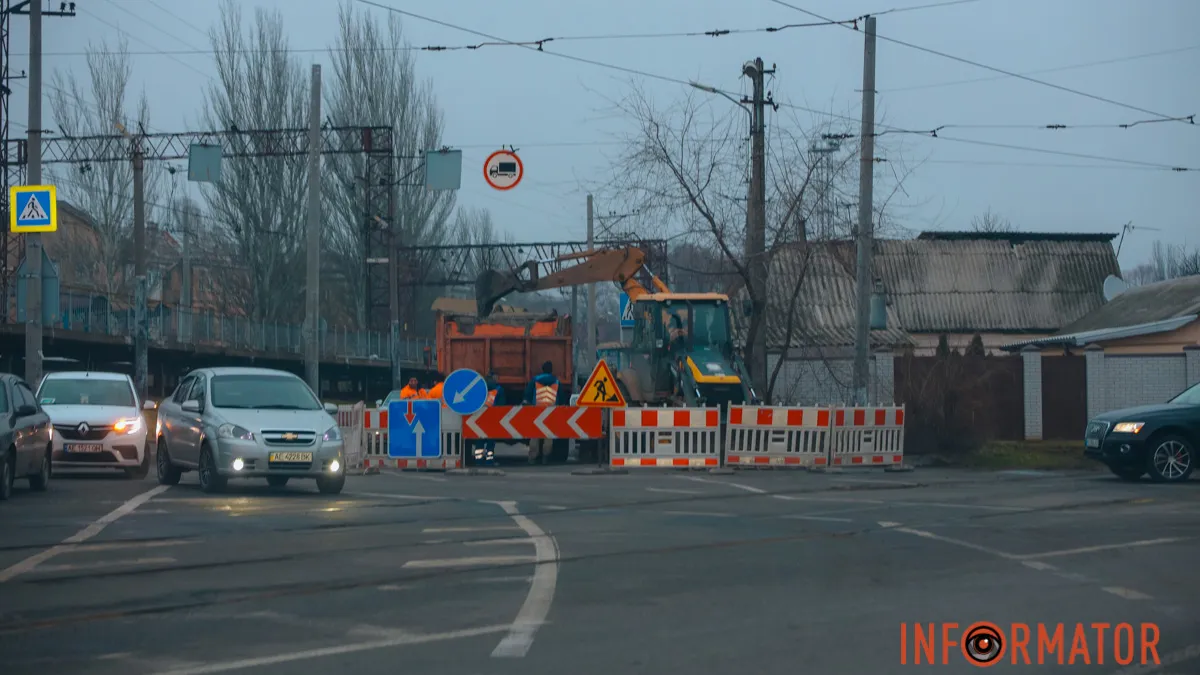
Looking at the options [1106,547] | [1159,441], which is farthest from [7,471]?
[1159,441]

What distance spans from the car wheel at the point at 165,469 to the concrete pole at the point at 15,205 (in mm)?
6343

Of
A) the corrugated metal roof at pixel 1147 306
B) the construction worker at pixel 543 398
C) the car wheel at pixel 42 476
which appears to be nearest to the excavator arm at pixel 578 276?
the construction worker at pixel 543 398

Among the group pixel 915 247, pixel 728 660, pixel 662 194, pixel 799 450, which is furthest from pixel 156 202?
pixel 728 660

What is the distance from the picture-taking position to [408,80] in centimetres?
6134

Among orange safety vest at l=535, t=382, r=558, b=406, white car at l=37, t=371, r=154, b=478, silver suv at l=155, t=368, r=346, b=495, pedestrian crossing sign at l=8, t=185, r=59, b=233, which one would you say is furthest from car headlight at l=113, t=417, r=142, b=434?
orange safety vest at l=535, t=382, r=558, b=406

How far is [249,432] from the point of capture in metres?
17.0

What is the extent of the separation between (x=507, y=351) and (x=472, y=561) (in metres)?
16.9

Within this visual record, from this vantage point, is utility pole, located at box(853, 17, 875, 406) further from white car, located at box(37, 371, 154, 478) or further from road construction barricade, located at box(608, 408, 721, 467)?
white car, located at box(37, 371, 154, 478)

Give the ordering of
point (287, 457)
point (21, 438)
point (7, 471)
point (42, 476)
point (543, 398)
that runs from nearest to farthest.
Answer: point (7, 471) < point (21, 438) < point (287, 457) < point (42, 476) < point (543, 398)

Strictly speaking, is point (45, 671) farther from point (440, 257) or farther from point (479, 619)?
point (440, 257)

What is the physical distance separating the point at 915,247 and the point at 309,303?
30.3m

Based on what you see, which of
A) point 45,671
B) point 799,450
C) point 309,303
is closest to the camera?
point 45,671

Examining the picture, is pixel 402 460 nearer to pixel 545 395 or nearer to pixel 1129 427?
pixel 545 395

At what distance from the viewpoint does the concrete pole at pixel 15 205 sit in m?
24.0
